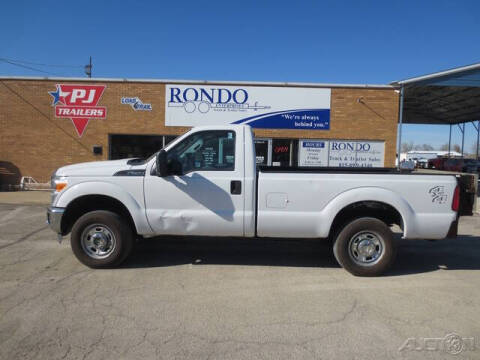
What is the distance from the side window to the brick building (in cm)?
874

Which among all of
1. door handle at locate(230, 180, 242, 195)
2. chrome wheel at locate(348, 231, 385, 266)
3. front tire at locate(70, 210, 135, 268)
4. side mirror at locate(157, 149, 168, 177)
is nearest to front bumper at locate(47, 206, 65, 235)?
front tire at locate(70, 210, 135, 268)

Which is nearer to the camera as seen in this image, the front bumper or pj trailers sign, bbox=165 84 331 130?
the front bumper

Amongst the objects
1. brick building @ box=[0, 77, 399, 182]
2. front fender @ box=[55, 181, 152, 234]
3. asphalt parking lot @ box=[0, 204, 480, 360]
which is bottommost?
asphalt parking lot @ box=[0, 204, 480, 360]

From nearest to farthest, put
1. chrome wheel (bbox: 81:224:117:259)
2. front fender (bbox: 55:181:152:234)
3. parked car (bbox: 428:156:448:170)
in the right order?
front fender (bbox: 55:181:152:234)
chrome wheel (bbox: 81:224:117:259)
parked car (bbox: 428:156:448:170)

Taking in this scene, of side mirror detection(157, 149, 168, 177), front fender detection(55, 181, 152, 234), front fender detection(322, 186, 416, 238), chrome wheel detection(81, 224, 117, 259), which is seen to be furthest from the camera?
chrome wheel detection(81, 224, 117, 259)

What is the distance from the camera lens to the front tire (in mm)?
4859

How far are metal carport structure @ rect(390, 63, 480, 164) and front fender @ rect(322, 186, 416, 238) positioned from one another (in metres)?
9.05

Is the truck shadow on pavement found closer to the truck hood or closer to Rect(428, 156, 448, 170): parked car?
the truck hood

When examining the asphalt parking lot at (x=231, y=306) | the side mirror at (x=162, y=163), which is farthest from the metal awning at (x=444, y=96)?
the side mirror at (x=162, y=163)

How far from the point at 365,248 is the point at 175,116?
1030 cm

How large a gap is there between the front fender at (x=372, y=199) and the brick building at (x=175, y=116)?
902cm

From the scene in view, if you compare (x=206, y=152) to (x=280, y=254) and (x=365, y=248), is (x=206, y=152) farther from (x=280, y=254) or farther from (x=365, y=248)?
(x=365, y=248)

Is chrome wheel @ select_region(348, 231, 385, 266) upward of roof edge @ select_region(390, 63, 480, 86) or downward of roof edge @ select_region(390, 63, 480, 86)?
downward

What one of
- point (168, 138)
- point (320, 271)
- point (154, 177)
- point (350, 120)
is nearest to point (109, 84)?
point (168, 138)
